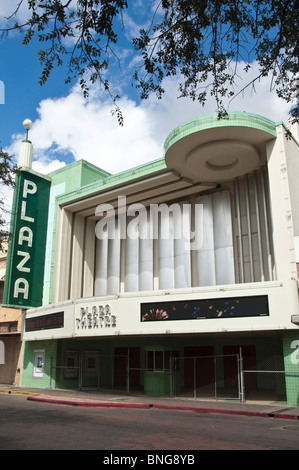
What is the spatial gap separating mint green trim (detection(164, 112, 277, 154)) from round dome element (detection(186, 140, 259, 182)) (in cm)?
129

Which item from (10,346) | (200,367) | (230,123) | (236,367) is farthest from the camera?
(10,346)

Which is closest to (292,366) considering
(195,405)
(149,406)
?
(195,405)

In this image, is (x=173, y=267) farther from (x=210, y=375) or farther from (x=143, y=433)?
(x=143, y=433)

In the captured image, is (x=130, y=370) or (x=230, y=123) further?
(x=130, y=370)

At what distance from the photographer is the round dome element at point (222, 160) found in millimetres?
21703

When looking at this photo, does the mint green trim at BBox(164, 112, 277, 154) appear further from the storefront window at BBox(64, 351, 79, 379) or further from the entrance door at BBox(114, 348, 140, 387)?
the storefront window at BBox(64, 351, 79, 379)

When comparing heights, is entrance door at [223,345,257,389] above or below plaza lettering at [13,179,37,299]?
below

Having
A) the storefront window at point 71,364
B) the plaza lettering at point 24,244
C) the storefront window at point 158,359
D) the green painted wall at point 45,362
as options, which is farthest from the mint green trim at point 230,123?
the green painted wall at point 45,362

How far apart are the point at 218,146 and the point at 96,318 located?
1120 centimetres

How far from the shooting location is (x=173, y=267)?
27.6 meters

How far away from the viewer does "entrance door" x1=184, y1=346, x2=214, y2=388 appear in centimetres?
2606

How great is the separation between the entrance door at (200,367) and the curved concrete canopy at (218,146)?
10.9 m

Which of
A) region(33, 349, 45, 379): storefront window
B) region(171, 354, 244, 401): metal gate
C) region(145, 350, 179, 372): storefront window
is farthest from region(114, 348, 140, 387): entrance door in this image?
region(145, 350, 179, 372): storefront window

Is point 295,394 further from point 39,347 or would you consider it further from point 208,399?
point 39,347
